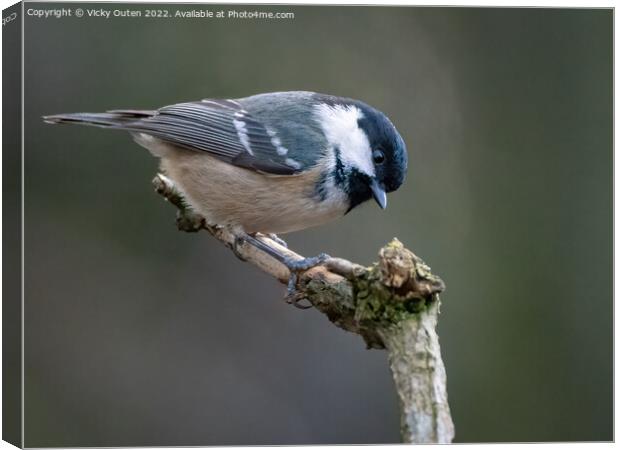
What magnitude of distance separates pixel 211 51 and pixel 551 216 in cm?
163

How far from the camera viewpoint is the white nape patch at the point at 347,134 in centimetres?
279

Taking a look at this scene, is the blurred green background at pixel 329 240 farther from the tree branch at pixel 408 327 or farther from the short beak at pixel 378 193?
the tree branch at pixel 408 327

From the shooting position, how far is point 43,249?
9.12ft

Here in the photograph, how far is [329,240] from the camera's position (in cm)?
366

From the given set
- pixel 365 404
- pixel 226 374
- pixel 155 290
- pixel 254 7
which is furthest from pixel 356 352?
pixel 254 7

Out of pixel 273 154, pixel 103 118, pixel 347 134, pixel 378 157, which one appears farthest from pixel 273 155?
pixel 103 118

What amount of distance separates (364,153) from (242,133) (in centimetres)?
51

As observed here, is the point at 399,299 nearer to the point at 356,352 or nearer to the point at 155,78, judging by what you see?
the point at 356,352

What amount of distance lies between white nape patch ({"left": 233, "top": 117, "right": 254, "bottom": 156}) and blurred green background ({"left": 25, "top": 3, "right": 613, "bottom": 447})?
0.98 feet

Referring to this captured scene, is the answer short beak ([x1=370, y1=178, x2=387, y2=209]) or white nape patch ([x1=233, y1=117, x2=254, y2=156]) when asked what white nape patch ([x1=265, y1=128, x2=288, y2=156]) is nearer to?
white nape patch ([x1=233, y1=117, x2=254, y2=156])

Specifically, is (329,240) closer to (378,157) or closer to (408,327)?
(378,157)

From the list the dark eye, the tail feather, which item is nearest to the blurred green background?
the tail feather

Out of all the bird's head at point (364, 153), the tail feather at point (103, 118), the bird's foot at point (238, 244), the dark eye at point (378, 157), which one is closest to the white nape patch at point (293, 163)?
the bird's head at point (364, 153)

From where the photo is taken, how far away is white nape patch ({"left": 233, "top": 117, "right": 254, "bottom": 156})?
2930mm
